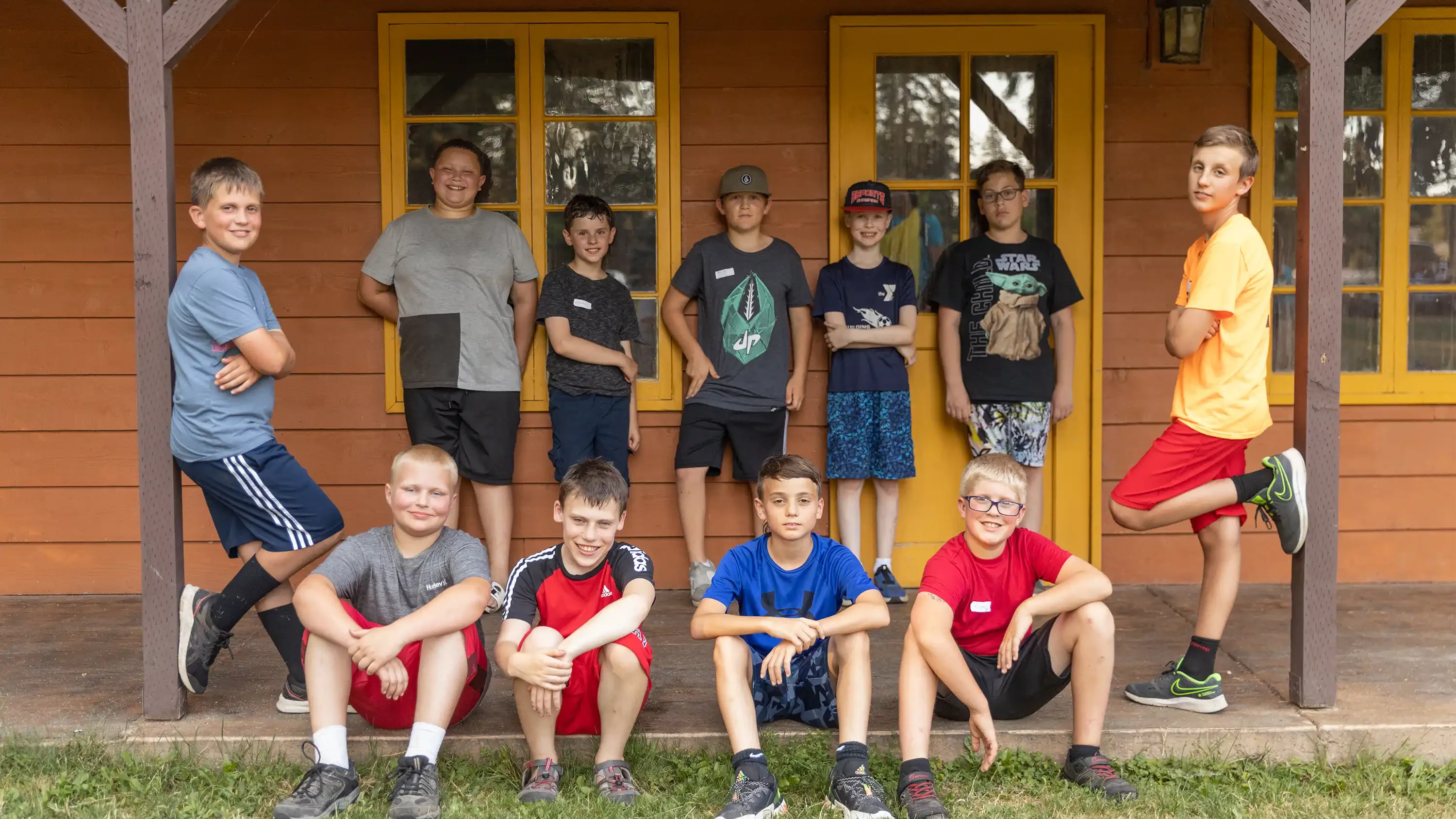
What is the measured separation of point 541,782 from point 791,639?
68 centimetres

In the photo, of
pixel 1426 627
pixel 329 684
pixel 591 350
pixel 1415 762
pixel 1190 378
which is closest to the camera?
pixel 329 684

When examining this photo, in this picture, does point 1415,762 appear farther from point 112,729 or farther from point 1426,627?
point 112,729

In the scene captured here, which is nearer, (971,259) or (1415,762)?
(1415,762)

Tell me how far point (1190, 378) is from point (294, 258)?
124 inches

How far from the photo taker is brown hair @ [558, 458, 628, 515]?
9.52 feet

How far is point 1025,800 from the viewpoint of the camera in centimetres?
289

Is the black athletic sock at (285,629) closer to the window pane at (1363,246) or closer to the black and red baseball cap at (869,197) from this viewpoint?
the black and red baseball cap at (869,197)

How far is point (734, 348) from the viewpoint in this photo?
450 centimetres

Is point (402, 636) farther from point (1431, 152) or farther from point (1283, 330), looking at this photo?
point (1431, 152)

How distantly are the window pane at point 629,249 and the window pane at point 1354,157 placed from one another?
2.38 meters

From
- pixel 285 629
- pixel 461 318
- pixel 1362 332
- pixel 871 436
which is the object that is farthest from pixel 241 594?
pixel 1362 332

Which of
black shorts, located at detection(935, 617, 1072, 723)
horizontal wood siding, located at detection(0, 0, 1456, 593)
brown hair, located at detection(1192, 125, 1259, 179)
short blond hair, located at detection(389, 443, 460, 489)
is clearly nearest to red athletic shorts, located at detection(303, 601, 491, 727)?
short blond hair, located at detection(389, 443, 460, 489)

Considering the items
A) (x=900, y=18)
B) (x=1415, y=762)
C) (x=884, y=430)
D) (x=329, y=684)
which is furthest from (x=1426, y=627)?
(x=329, y=684)

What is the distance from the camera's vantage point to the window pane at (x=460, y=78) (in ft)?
14.9
